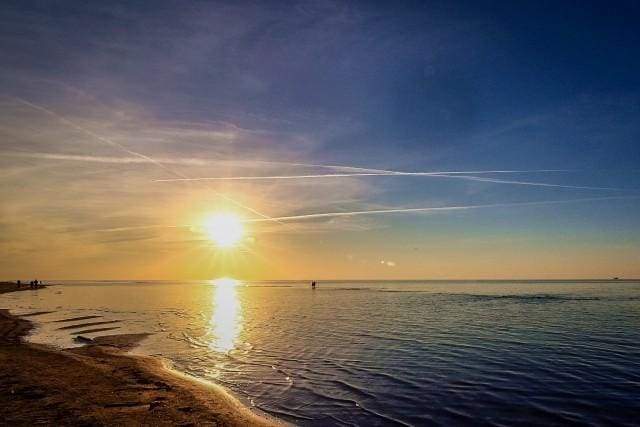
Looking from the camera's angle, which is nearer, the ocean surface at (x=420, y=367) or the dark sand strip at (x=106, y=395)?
the dark sand strip at (x=106, y=395)

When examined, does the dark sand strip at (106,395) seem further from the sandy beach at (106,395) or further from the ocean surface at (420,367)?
the ocean surface at (420,367)

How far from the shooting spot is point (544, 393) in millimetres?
17078

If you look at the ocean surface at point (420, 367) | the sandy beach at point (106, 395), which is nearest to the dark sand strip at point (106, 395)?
the sandy beach at point (106, 395)

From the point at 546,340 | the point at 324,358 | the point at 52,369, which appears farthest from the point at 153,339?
the point at 546,340

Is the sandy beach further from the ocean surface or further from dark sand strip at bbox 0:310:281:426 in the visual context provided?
the ocean surface

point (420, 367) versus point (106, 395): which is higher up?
point (106, 395)

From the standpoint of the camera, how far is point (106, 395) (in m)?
15.3

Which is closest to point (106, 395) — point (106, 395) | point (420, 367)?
point (106, 395)

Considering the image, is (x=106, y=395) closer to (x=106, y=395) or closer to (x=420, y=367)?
(x=106, y=395)

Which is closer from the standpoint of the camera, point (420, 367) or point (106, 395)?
point (106, 395)

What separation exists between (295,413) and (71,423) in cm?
735

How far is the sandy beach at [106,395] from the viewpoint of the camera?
12688mm

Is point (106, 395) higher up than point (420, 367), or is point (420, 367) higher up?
point (106, 395)

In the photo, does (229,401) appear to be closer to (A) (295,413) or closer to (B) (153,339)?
(A) (295,413)
